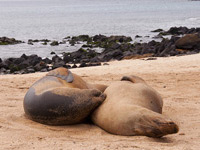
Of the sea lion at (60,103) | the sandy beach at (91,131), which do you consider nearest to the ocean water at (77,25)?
the sandy beach at (91,131)

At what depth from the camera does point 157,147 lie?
4656mm

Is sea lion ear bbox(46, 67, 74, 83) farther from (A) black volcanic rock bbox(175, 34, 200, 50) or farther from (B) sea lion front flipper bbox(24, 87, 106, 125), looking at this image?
(A) black volcanic rock bbox(175, 34, 200, 50)

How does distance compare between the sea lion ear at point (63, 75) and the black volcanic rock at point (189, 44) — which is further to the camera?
the black volcanic rock at point (189, 44)

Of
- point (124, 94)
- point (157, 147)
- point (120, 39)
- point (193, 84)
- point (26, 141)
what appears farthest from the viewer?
point (120, 39)

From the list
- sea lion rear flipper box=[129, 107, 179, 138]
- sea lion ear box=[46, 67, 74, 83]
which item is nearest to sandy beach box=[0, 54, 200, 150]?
sea lion rear flipper box=[129, 107, 179, 138]

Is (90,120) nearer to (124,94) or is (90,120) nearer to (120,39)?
(124,94)

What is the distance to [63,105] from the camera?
5.90 m

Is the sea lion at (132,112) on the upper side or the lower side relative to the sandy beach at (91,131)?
upper

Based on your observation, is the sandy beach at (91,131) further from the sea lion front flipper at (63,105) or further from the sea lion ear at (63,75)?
the sea lion ear at (63,75)

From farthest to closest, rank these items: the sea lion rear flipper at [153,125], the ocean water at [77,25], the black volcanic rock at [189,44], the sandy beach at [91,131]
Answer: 1. the ocean water at [77,25]
2. the black volcanic rock at [189,44]
3. the sea lion rear flipper at [153,125]
4. the sandy beach at [91,131]

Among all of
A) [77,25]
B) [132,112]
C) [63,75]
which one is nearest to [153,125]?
[132,112]

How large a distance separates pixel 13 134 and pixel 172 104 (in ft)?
11.7

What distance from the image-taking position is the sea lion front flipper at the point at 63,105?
19.4 ft

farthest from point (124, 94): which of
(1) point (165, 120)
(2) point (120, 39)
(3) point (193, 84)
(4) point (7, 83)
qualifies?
(2) point (120, 39)
